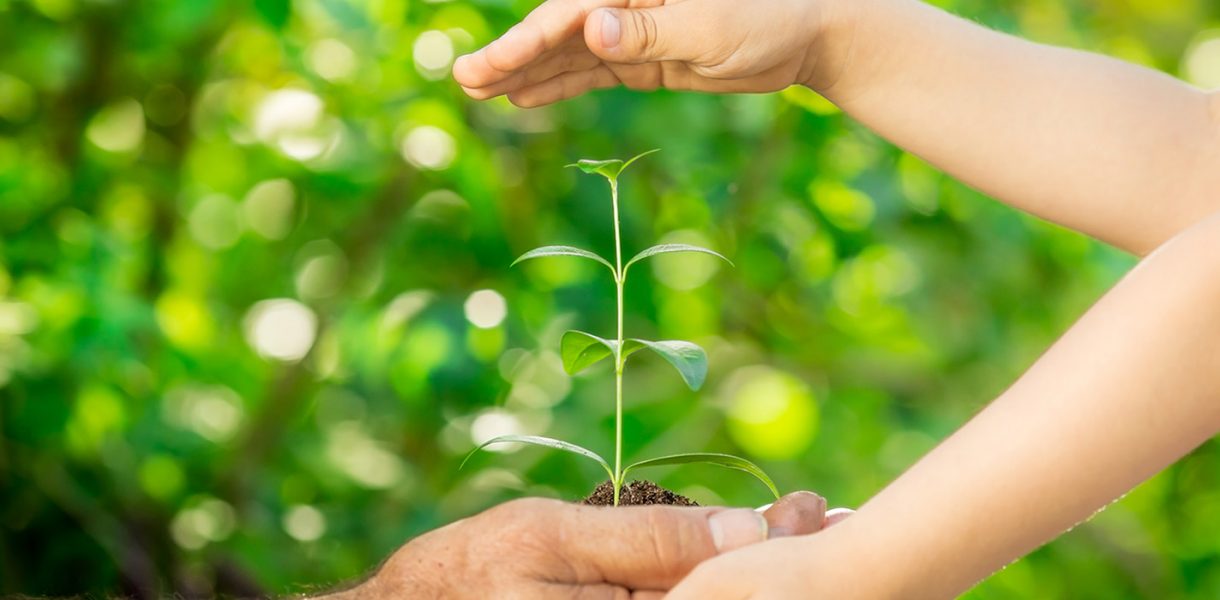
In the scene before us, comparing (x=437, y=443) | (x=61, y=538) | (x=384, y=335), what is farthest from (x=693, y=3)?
(x=61, y=538)

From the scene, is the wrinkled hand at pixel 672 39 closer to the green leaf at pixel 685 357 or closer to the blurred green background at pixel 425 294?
the green leaf at pixel 685 357

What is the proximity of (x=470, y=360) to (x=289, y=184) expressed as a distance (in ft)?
1.41

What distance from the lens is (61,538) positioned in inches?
72.9

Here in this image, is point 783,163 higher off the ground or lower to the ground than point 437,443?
higher

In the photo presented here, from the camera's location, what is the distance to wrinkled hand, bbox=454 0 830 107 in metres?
0.81

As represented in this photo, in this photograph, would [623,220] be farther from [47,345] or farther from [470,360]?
[47,345]

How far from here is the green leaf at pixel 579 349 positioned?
0.72 metres

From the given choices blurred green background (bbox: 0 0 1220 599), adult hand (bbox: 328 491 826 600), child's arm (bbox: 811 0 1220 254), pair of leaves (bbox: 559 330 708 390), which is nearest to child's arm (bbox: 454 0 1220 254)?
child's arm (bbox: 811 0 1220 254)

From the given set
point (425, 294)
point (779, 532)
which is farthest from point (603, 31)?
point (425, 294)

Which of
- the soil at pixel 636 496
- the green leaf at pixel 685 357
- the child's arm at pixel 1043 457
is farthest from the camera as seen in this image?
the soil at pixel 636 496

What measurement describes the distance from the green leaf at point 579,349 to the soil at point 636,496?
10cm

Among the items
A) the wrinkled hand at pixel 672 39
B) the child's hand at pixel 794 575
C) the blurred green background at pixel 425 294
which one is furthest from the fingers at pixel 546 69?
the blurred green background at pixel 425 294

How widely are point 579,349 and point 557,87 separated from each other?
264 mm

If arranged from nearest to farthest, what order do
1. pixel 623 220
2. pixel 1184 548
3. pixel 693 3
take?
1. pixel 693 3
2. pixel 623 220
3. pixel 1184 548
